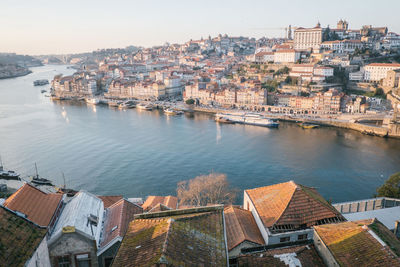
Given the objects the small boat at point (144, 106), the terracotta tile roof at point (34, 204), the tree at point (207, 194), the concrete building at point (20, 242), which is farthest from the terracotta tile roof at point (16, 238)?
the small boat at point (144, 106)

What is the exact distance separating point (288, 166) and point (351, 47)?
39.5 m

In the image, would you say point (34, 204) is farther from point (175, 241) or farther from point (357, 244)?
point (357, 244)

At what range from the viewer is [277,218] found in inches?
299

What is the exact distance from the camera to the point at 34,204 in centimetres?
695

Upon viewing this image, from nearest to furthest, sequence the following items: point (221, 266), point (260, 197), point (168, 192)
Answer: point (221, 266), point (260, 197), point (168, 192)

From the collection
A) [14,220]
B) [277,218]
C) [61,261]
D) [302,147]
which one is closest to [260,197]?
[277,218]

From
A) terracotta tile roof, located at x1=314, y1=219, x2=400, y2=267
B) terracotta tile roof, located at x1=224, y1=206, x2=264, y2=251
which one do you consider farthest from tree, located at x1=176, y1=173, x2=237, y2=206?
terracotta tile roof, located at x1=314, y1=219, x2=400, y2=267

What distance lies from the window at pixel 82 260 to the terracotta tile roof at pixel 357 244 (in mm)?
4786

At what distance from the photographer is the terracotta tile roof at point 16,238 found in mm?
4230

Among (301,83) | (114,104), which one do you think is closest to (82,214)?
(301,83)

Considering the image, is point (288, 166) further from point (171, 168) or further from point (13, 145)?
point (13, 145)

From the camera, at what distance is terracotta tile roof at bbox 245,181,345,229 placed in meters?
7.59

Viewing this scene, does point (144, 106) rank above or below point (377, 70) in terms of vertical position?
below

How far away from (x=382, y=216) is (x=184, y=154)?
14.4m
